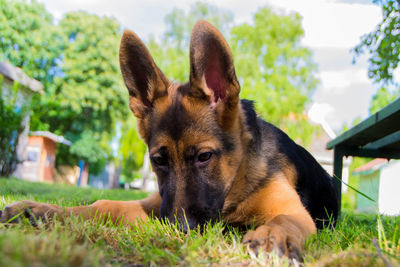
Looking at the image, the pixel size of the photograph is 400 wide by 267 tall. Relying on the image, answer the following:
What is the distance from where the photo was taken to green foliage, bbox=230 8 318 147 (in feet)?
109

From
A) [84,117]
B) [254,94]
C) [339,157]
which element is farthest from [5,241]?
[84,117]

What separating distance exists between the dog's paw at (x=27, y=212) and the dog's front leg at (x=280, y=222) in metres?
1.64

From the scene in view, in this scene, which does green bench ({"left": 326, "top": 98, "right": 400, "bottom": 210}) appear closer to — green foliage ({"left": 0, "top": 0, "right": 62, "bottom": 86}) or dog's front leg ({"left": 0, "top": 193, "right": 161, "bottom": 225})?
dog's front leg ({"left": 0, "top": 193, "right": 161, "bottom": 225})

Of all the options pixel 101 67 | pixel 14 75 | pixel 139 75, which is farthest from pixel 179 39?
pixel 139 75

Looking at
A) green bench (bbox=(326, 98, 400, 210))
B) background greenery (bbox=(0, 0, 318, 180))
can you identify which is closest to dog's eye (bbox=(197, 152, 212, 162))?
green bench (bbox=(326, 98, 400, 210))

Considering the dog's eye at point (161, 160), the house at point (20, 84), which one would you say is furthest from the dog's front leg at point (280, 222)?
the house at point (20, 84)

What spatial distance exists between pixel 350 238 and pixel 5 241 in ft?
7.92

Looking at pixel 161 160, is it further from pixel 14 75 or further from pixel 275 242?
pixel 14 75

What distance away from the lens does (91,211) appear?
3688mm

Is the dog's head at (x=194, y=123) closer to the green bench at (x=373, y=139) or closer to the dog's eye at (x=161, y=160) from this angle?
the dog's eye at (x=161, y=160)

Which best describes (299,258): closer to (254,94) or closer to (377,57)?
(377,57)

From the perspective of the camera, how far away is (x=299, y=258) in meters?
2.35

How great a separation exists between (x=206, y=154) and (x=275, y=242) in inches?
50.2

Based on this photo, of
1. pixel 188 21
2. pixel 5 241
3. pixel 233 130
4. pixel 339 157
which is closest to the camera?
pixel 5 241
